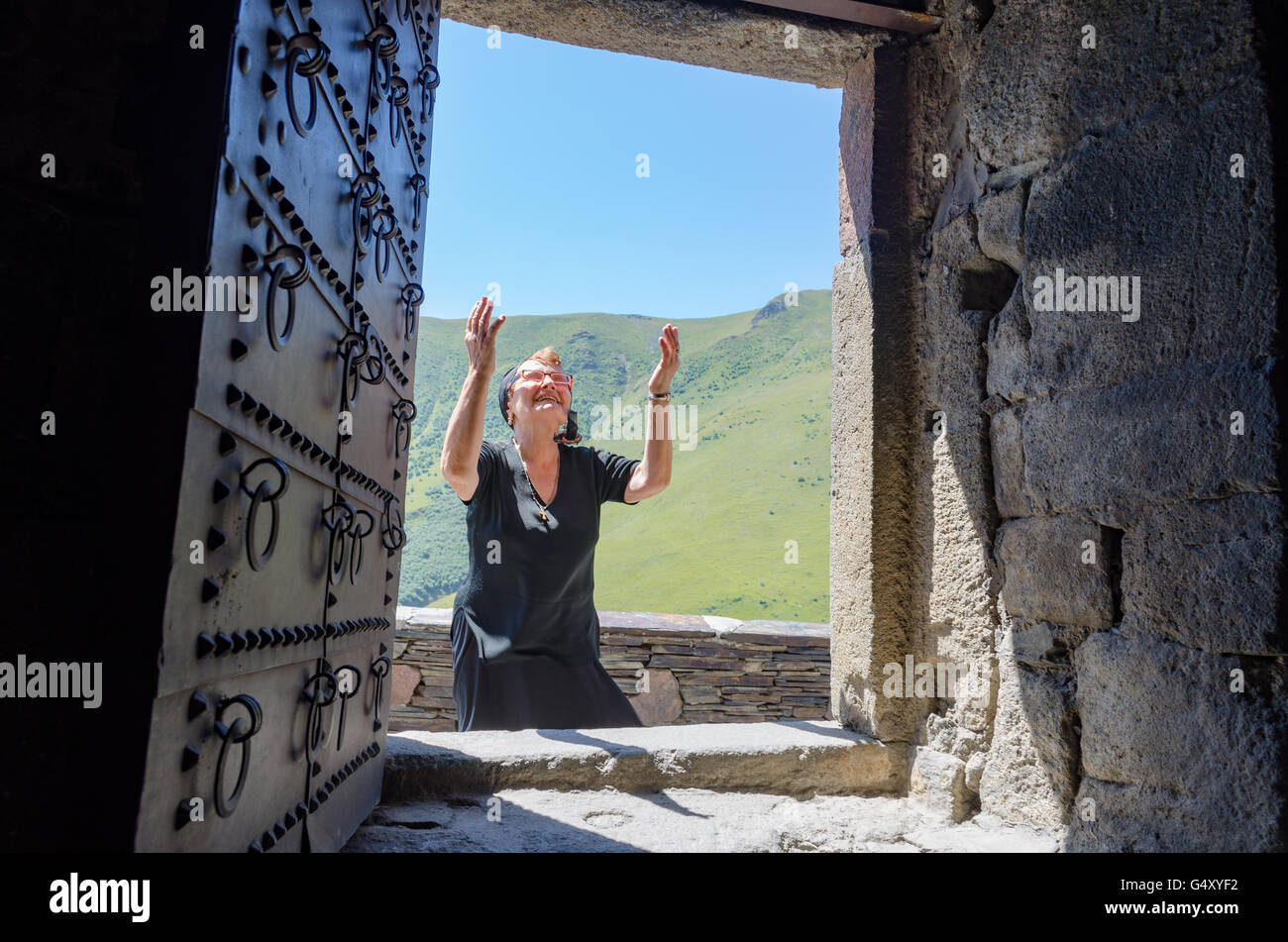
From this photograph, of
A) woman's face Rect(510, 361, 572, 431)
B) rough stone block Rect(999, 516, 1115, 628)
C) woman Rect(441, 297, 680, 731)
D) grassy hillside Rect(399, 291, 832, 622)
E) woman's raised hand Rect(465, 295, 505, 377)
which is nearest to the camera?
rough stone block Rect(999, 516, 1115, 628)

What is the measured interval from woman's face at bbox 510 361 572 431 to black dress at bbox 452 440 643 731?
0.22m

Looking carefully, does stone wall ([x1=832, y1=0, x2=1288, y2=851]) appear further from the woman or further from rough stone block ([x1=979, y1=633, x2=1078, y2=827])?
the woman

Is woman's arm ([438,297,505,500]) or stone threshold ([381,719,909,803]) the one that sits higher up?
woman's arm ([438,297,505,500])

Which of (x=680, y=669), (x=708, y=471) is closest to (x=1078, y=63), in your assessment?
(x=680, y=669)

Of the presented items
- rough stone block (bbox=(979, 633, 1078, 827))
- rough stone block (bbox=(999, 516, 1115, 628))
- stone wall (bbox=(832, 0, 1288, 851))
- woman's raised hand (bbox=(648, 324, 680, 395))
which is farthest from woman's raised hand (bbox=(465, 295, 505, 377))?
rough stone block (bbox=(979, 633, 1078, 827))

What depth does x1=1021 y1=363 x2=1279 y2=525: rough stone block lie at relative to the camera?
1608 mm

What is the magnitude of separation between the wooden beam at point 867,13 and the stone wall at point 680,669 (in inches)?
161

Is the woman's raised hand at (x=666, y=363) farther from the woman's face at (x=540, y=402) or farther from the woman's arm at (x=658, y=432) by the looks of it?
the woman's face at (x=540, y=402)

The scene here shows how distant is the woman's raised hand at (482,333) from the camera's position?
8.82 feet

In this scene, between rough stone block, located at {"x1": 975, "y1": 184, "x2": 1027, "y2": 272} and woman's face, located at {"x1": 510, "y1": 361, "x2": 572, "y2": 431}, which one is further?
woman's face, located at {"x1": 510, "y1": 361, "x2": 572, "y2": 431}

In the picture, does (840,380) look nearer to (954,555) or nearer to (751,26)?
(954,555)

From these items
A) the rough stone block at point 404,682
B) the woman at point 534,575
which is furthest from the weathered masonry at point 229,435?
the rough stone block at point 404,682

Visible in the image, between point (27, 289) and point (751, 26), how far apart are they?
8.34ft

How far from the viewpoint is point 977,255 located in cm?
259
